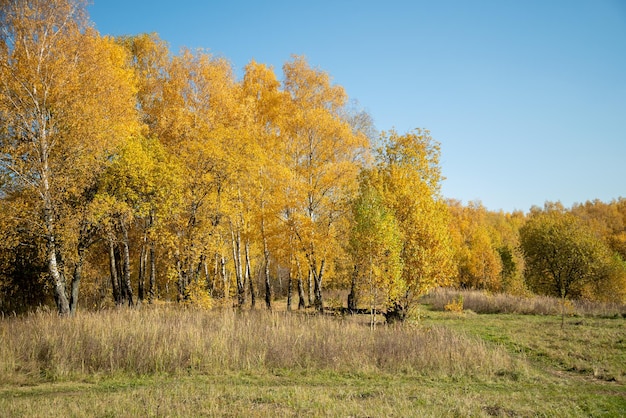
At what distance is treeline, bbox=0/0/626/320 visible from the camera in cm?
1405

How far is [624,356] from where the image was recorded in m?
12.4

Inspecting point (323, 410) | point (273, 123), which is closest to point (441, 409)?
point (323, 410)

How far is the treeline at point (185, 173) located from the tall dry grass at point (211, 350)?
9.25 feet

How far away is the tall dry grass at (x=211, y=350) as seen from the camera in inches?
384

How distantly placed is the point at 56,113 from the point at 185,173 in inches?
210

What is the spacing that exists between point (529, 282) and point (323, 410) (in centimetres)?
3765

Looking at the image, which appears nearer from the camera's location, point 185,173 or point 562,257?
point 185,173

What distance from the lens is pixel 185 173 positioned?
18.0m

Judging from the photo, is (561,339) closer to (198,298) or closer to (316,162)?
(316,162)

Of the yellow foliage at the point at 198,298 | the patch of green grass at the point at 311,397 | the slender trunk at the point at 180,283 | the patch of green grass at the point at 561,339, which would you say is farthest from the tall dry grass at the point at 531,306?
the slender trunk at the point at 180,283

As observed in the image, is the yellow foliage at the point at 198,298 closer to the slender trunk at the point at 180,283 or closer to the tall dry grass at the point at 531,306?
the slender trunk at the point at 180,283

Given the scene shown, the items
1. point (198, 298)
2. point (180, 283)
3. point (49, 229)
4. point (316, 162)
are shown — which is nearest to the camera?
point (49, 229)

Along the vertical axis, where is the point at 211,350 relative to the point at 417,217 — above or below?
below

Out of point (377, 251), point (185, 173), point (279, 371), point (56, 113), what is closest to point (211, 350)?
point (279, 371)
